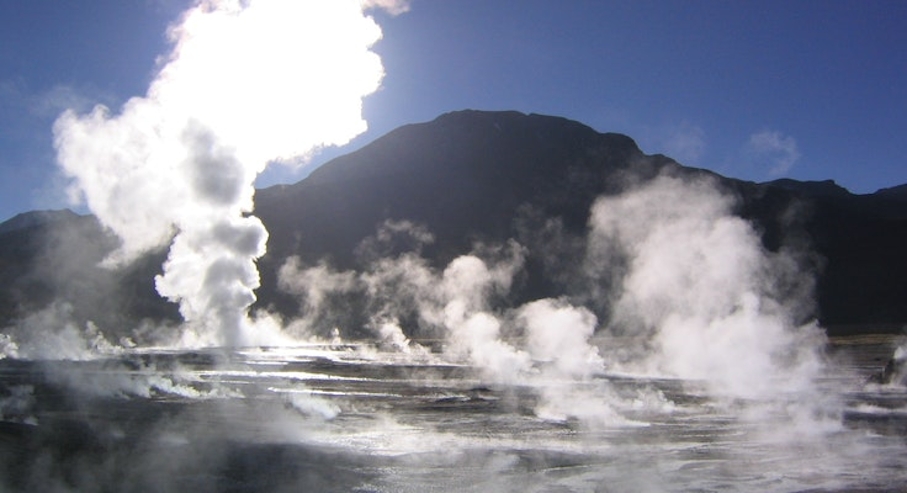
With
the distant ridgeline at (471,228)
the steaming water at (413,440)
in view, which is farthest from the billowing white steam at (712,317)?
the distant ridgeline at (471,228)

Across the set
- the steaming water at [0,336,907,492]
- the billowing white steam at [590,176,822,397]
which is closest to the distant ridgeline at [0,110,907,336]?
the billowing white steam at [590,176,822,397]

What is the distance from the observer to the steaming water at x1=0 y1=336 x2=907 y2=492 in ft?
44.5

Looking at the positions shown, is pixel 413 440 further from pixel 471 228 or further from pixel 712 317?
pixel 471 228

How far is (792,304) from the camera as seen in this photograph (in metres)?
107

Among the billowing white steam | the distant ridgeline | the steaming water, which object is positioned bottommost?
the steaming water

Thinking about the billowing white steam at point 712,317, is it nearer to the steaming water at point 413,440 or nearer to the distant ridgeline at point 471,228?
the steaming water at point 413,440

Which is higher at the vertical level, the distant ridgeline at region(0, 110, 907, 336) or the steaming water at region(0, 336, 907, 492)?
the distant ridgeline at region(0, 110, 907, 336)

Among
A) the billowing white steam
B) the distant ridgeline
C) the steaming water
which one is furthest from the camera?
the distant ridgeline

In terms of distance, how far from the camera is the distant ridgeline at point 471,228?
362 ft

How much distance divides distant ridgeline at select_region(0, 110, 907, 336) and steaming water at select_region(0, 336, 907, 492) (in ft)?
225

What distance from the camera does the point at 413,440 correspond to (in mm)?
18172

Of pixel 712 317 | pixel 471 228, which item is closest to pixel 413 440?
pixel 712 317

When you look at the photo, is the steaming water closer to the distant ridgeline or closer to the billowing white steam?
the billowing white steam

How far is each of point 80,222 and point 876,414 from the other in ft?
514
